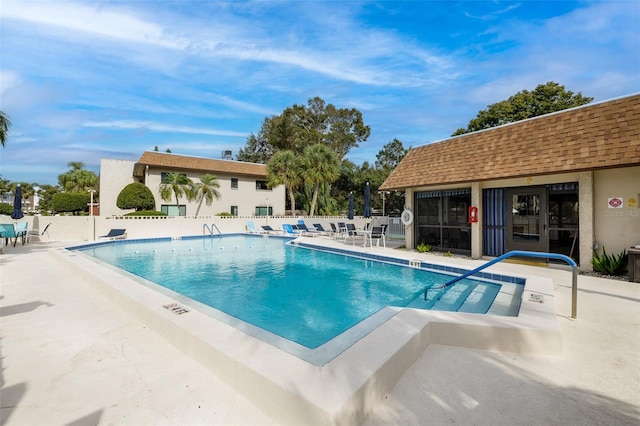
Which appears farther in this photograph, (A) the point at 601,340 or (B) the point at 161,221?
(B) the point at 161,221

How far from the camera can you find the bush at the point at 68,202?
2431 centimetres

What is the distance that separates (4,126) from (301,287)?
12859 mm

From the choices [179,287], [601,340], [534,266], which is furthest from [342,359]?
[534,266]

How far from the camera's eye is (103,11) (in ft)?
29.1

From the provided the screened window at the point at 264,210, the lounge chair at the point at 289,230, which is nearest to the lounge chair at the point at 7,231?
the lounge chair at the point at 289,230

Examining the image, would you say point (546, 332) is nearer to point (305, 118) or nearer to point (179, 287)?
point (179, 287)

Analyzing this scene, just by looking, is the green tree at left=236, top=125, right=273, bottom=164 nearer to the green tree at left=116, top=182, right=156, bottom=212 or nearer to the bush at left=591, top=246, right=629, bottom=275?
the green tree at left=116, top=182, right=156, bottom=212

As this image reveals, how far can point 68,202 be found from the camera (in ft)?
80.4

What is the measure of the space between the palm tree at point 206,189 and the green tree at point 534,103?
77.8 feet

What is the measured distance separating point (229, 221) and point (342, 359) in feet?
67.8

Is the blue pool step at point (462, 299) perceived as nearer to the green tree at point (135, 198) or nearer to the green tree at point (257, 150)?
the green tree at point (135, 198)

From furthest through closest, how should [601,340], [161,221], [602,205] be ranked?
[161,221] < [602,205] < [601,340]

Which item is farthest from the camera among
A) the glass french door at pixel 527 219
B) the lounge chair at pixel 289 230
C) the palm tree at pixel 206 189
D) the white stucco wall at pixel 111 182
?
the palm tree at pixel 206 189

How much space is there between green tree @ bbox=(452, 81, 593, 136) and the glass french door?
17.0 metres
